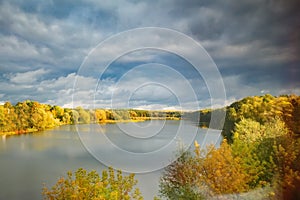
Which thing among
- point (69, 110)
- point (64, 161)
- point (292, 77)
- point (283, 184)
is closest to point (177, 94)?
point (283, 184)

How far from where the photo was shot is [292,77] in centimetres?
831

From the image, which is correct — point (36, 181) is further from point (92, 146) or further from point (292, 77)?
point (292, 77)

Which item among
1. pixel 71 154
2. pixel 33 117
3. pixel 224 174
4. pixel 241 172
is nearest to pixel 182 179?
pixel 224 174

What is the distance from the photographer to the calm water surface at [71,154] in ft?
31.9

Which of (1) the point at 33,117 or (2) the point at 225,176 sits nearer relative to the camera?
(2) the point at 225,176

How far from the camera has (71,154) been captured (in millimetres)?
14883

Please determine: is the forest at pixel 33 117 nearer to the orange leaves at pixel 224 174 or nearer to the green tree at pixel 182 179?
the green tree at pixel 182 179

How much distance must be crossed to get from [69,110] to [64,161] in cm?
1311

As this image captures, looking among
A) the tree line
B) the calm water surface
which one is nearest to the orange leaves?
the tree line

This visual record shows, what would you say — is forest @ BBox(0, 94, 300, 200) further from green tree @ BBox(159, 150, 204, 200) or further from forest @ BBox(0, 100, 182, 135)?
forest @ BBox(0, 100, 182, 135)

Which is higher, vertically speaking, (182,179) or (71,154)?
(182,179)

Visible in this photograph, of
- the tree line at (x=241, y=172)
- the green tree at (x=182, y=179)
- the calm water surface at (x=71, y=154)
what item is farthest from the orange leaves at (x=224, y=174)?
the calm water surface at (x=71, y=154)

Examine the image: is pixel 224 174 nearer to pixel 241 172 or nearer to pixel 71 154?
pixel 241 172

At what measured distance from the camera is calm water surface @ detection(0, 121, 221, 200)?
972 cm
